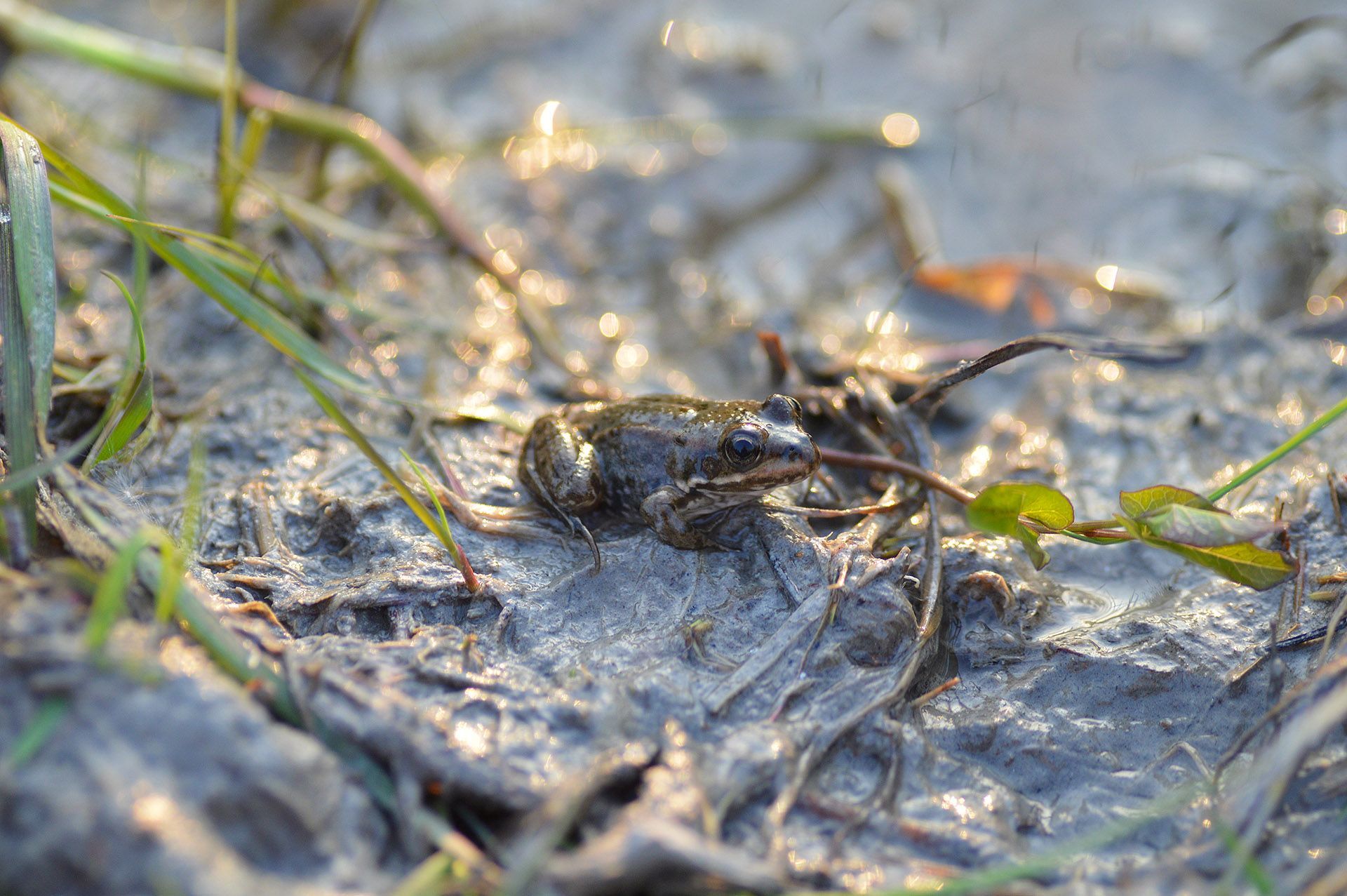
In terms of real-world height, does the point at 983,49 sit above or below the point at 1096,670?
above

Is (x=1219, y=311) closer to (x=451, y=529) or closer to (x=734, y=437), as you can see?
(x=734, y=437)

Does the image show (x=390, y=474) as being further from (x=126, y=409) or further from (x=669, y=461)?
(x=669, y=461)

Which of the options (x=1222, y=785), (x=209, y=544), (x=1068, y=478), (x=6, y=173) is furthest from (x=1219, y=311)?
(x=6, y=173)

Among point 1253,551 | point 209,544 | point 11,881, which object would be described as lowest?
point 11,881

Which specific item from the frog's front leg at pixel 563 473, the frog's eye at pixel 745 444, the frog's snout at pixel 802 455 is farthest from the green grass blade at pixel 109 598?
the frog's snout at pixel 802 455

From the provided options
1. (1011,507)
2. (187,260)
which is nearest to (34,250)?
(187,260)

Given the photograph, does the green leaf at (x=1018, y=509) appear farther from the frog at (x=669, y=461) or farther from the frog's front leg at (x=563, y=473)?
the frog's front leg at (x=563, y=473)
